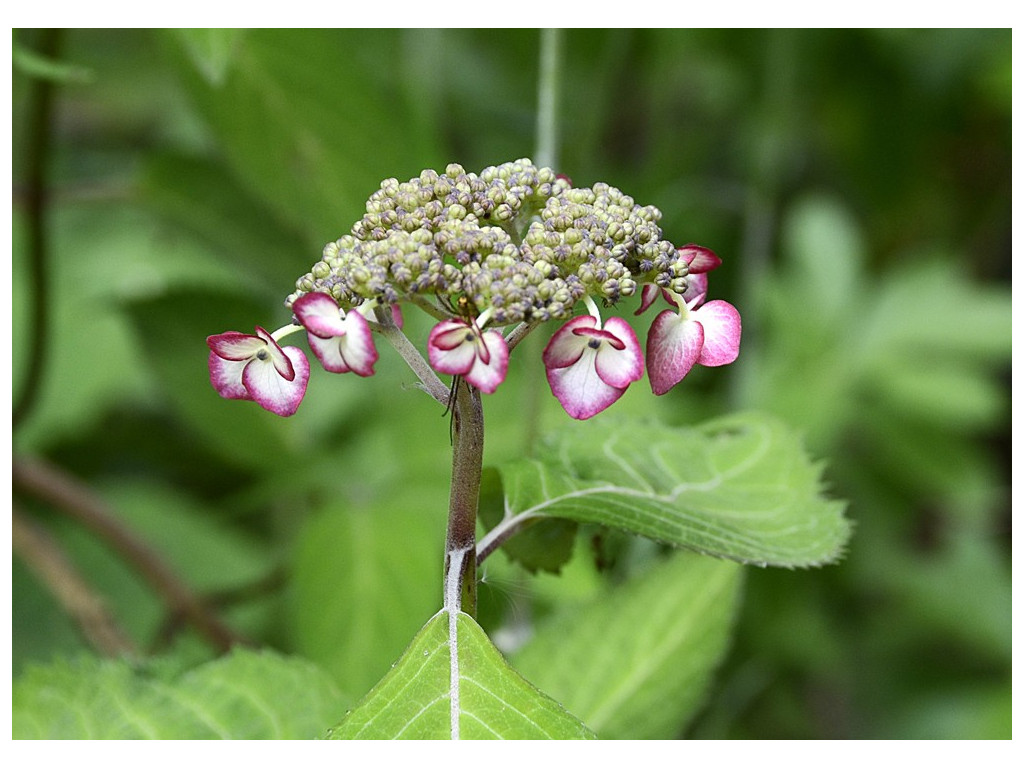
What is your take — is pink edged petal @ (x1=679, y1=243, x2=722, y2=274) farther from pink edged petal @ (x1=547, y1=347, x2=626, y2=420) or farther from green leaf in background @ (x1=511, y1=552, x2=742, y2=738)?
green leaf in background @ (x1=511, y1=552, x2=742, y2=738)

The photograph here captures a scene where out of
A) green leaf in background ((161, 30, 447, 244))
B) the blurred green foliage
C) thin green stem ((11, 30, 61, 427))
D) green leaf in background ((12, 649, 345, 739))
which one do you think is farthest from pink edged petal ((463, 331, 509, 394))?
thin green stem ((11, 30, 61, 427))

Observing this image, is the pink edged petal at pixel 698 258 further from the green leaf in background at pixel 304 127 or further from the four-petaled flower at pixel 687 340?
the green leaf in background at pixel 304 127

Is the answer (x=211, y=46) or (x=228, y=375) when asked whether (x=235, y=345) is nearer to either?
(x=228, y=375)

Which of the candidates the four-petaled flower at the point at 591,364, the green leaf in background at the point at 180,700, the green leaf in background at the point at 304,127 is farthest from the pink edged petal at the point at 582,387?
the green leaf in background at the point at 304,127

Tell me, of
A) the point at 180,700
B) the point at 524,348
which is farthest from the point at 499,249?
the point at 524,348

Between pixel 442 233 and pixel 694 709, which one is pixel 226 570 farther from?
pixel 442 233

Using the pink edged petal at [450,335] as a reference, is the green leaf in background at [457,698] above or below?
below
